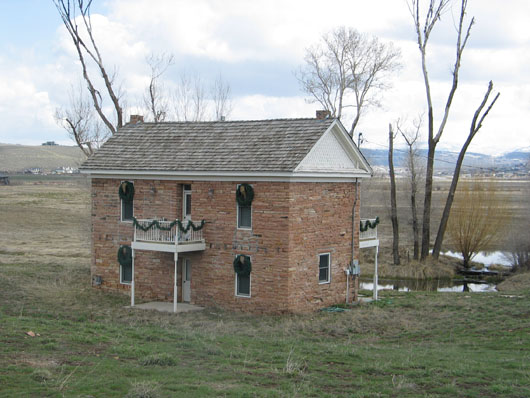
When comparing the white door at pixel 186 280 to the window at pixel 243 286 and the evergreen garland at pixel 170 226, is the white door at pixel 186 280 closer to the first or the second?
the evergreen garland at pixel 170 226

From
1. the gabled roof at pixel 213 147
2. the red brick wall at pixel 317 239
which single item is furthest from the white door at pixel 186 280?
the red brick wall at pixel 317 239

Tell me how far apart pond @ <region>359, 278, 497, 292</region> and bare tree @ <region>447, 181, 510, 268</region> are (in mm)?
5054

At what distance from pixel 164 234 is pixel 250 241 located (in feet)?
10.1

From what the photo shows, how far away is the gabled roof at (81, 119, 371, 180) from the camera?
23.2 meters

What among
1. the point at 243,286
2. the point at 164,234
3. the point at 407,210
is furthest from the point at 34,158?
the point at 243,286

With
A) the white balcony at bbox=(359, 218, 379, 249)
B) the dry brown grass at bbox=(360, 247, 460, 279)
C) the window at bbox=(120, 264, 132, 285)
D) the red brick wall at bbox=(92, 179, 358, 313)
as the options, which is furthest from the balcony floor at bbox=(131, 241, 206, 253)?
the dry brown grass at bbox=(360, 247, 460, 279)

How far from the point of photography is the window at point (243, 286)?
23.6 m

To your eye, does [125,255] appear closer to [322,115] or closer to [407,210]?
[322,115]

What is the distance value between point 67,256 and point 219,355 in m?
27.7

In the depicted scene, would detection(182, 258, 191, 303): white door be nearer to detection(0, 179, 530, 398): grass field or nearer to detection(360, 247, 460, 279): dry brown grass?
detection(0, 179, 530, 398): grass field

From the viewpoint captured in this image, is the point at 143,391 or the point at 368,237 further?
the point at 368,237

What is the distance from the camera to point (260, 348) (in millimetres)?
16094

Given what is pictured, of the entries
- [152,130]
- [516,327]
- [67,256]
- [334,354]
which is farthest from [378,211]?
[334,354]

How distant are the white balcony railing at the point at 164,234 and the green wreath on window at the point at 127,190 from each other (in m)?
1.90
